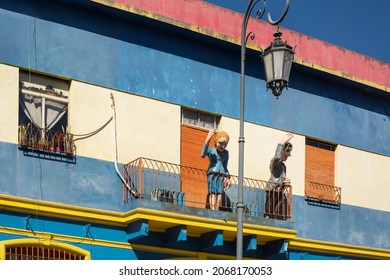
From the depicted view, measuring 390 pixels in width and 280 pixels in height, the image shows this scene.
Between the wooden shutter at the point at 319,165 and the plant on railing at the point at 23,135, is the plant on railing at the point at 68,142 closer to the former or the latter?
the plant on railing at the point at 23,135

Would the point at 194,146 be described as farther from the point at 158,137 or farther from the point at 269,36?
the point at 269,36

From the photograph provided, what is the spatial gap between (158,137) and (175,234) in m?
1.91

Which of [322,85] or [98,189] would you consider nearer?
[98,189]

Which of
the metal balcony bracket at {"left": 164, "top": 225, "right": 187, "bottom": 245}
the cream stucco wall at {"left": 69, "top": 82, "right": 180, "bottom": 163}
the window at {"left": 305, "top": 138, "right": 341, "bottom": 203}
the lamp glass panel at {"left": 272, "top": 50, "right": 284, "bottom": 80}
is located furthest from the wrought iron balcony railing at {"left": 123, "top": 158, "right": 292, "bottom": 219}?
the lamp glass panel at {"left": 272, "top": 50, "right": 284, "bottom": 80}

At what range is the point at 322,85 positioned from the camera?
70.7 feet

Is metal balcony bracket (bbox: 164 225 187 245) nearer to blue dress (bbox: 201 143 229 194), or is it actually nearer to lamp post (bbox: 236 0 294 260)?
blue dress (bbox: 201 143 229 194)

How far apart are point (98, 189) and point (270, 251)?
3898mm

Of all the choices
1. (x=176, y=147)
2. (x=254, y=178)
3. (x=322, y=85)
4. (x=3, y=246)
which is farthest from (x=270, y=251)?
(x=3, y=246)

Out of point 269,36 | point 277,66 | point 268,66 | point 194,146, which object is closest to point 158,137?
point 194,146

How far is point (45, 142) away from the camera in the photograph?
17.1 metres

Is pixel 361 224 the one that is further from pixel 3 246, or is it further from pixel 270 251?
pixel 3 246

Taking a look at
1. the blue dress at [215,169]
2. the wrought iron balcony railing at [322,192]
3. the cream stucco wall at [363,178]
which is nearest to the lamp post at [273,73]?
the blue dress at [215,169]

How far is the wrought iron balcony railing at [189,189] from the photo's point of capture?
17.9 metres

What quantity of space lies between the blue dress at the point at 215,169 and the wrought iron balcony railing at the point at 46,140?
2533mm
